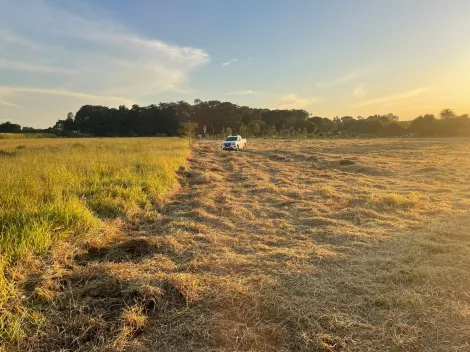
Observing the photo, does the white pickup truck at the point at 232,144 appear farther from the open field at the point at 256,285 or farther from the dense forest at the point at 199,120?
the dense forest at the point at 199,120

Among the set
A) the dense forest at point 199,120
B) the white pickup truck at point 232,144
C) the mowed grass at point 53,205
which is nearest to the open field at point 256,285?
A: the mowed grass at point 53,205

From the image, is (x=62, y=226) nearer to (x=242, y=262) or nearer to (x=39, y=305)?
(x=39, y=305)

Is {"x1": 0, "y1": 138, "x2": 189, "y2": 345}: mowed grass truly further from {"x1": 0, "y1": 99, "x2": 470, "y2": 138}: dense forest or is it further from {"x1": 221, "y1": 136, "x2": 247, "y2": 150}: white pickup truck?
{"x1": 0, "y1": 99, "x2": 470, "y2": 138}: dense forest

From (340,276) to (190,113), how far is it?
95.3m

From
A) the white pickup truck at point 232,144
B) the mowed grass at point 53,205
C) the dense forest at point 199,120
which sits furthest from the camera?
the dense forest at point 199,120

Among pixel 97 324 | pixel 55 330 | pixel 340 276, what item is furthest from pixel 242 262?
pixel 55 330

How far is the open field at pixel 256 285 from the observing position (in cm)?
274

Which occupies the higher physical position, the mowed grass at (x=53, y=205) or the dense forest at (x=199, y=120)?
the dense forest at (x=199, y=120)

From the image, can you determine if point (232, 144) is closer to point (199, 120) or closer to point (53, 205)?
point (53, 205)

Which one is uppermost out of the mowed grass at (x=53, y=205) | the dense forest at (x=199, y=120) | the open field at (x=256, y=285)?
the dense forest at (x=199, y=120)

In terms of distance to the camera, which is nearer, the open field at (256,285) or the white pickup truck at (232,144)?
the open field at (256,285)

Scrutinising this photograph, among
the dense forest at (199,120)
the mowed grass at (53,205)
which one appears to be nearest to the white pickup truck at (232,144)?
the mowed grass at (53,205)

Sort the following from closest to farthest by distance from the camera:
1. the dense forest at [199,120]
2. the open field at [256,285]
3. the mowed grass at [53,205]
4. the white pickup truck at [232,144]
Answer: the open field at [256,285], the mowed grass at [53,205], the white pickup truck at [232,144], the dense forest at [199,120]

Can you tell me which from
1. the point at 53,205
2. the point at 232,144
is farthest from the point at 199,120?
the point at 53,205
